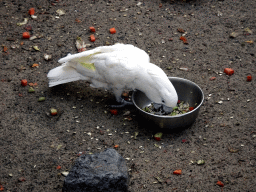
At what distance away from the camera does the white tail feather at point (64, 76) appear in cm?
438

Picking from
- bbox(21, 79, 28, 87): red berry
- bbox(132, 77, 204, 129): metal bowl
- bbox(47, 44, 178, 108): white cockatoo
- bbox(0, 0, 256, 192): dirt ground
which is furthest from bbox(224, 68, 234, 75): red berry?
bbox(21, 79, 28, 87): red berry

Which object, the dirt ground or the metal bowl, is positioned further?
the metal bowl

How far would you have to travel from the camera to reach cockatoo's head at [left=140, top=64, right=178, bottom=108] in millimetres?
3658

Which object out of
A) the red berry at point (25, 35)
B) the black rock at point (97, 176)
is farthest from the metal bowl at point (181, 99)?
the red berry at point (25, 35)

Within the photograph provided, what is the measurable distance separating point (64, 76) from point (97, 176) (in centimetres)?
188

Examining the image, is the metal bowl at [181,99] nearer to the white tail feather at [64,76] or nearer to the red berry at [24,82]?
the white tail feather at [64,76]

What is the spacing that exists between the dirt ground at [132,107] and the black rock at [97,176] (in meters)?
0.34

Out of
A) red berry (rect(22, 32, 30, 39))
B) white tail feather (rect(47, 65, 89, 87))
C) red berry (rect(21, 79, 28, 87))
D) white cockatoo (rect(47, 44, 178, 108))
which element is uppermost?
white cockatoo (rect(47, 44, 178, 108))

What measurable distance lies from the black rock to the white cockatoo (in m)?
1.05

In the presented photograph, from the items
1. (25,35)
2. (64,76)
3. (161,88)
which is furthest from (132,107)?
(25,35)

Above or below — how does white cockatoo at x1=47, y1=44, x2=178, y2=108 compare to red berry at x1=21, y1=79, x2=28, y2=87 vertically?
above

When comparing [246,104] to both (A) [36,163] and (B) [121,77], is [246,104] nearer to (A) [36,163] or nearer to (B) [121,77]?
(B) [121,77]

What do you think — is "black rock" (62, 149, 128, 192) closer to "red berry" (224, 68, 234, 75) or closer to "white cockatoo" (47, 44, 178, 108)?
"white cockatoo" (47, 44, 178, 108)

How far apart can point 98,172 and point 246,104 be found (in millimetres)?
2369
